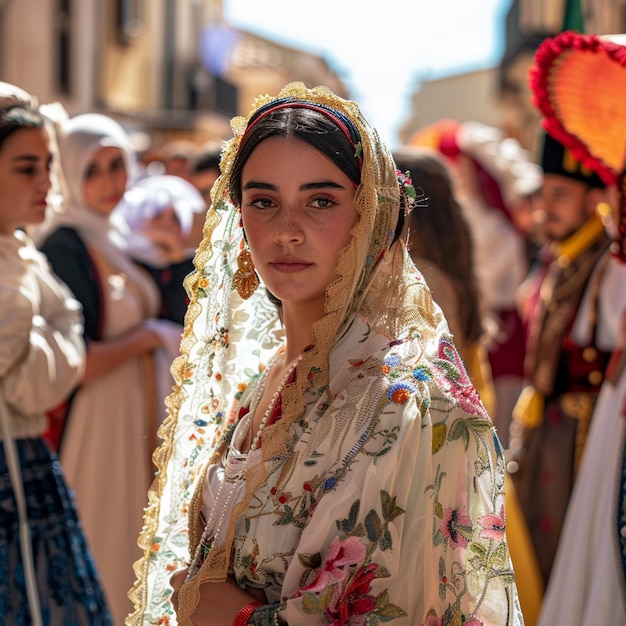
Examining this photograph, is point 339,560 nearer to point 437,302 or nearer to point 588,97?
point 437,302

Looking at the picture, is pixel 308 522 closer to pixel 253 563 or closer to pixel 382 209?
pixel 253 563

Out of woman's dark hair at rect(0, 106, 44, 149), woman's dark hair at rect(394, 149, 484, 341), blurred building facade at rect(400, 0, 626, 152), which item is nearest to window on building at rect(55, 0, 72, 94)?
blurred building facade at rect(400, 0, 626, 152)

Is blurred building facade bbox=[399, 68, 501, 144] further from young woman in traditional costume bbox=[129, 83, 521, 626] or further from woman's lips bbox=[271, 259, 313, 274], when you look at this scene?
woman's lips bbox=[271, 259, 313, 274]

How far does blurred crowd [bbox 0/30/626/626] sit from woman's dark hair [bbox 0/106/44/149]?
0.03 metres

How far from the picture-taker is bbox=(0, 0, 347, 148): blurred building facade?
16.2 metres

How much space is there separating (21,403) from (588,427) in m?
2.71

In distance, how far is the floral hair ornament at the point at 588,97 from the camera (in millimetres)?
3684

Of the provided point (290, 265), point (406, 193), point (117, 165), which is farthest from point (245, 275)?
point (117, 165)

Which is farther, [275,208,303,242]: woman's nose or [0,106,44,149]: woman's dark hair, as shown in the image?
[0,106,44,149]: woman's dark hair

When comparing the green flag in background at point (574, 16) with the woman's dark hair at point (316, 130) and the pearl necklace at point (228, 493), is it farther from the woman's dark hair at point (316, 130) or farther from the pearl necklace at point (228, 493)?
the pearl necklace at point (228, 493)

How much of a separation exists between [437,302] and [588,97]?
0.96 m

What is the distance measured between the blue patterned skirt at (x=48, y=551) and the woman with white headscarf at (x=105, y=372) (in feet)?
2.20

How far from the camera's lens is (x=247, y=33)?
125 feet

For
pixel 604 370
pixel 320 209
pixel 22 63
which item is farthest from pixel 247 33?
pixel 320 209
